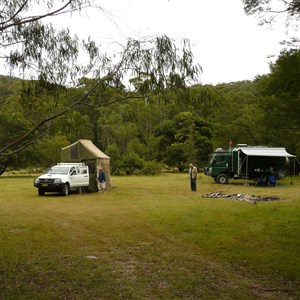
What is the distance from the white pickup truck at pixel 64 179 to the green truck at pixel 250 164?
9364 millimetres

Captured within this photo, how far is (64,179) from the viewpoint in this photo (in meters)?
19.2

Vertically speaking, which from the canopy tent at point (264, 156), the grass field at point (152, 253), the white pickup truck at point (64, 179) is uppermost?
the canopy tent at point (264, 156)

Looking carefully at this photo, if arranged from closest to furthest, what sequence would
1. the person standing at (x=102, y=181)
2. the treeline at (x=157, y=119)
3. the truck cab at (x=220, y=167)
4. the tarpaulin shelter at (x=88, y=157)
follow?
the treeline at (x=157, y=119) → the person standing at (x=102, y=181) → the tarpaulin shelter at (x=88, y=157) → the truck cab at (x=220, y=167)

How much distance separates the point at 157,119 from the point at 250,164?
36.4 m

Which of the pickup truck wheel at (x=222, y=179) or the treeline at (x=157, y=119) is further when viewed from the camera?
the pickup truck wheel at (x=222, y=179)

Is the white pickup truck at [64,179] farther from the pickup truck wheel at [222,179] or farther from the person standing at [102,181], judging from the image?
the pickup truck wheel at [222,179]

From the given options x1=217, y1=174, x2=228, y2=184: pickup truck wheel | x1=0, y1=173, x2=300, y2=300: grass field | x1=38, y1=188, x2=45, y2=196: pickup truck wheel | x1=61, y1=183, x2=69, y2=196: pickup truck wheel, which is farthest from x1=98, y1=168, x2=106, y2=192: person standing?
x1=217, y1=174, x2=228, y2=184: pickup truck wheel

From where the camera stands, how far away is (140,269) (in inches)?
283

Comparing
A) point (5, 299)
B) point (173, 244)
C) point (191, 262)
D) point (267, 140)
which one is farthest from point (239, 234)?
point (267, 140)

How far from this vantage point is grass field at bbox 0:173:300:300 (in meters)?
6.21

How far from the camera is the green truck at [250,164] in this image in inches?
991

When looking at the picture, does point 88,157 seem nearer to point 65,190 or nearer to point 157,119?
point 65,190

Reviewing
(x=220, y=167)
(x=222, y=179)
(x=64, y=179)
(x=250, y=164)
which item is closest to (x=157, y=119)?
(x=220, y=167)

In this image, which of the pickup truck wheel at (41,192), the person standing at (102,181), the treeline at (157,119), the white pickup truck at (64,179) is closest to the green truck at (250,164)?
the treeline at (157,119)
